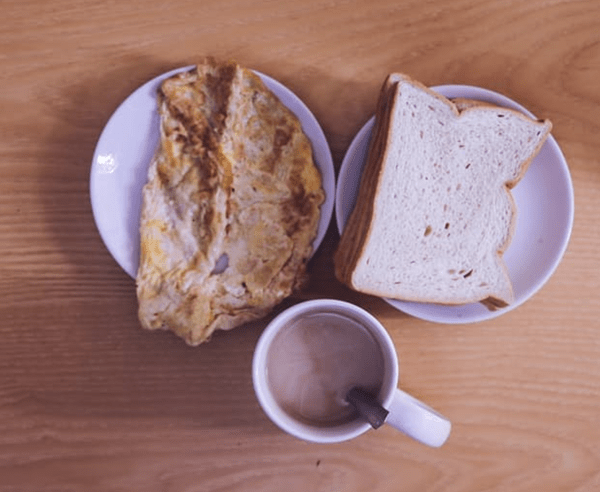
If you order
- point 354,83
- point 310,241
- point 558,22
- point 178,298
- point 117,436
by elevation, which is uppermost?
point 558,22

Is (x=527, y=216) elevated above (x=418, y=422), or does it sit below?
above

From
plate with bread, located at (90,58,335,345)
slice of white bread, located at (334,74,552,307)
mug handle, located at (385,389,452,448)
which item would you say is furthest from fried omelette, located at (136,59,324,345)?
mug handle, located at (385,389,452,448)

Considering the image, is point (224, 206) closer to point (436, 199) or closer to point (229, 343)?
point (229, 343)

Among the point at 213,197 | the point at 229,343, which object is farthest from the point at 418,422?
the point at 213,197

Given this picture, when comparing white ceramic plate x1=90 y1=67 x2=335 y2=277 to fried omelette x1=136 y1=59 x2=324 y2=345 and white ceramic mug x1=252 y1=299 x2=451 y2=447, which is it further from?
white ceramic mug x1=252 y1=299 x2=451 y2=447

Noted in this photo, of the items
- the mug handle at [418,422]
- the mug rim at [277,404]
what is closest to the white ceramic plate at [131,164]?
the mug rim at [277,404]

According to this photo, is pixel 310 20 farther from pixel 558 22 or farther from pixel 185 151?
pixel 558 22

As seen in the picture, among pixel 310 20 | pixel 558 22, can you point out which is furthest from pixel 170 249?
pixel 558 22
